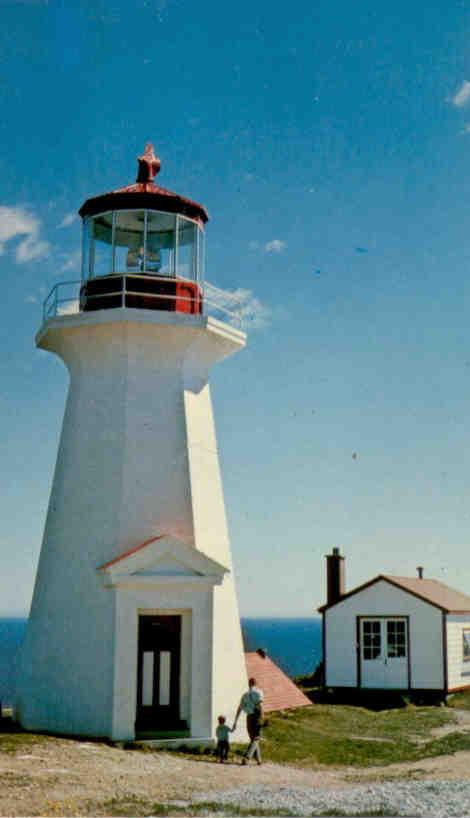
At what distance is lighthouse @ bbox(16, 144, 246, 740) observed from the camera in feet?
57.4

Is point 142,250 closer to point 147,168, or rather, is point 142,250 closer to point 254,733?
point 147,168

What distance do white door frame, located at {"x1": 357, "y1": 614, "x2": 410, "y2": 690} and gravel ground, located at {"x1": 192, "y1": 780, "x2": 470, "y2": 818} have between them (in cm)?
1428

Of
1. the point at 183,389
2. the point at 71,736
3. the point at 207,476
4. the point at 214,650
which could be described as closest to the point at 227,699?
the point at 214,650

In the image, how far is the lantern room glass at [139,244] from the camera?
18984 millimetres

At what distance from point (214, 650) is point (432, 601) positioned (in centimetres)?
1205

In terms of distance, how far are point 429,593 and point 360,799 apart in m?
17.4

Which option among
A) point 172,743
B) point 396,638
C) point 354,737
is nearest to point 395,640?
point 396,638

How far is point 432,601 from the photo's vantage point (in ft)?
93.0

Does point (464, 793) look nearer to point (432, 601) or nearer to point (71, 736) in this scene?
point (71, 736)

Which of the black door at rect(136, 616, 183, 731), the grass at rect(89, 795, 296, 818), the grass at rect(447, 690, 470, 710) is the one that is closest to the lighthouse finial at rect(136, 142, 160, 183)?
the black door at rect(136, 616, 183, 731)

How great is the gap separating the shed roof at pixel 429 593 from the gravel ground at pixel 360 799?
1453 cm

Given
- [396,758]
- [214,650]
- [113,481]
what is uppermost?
[113,481]

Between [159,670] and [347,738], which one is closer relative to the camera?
[159,670]

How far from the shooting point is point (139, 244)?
19.3 m
